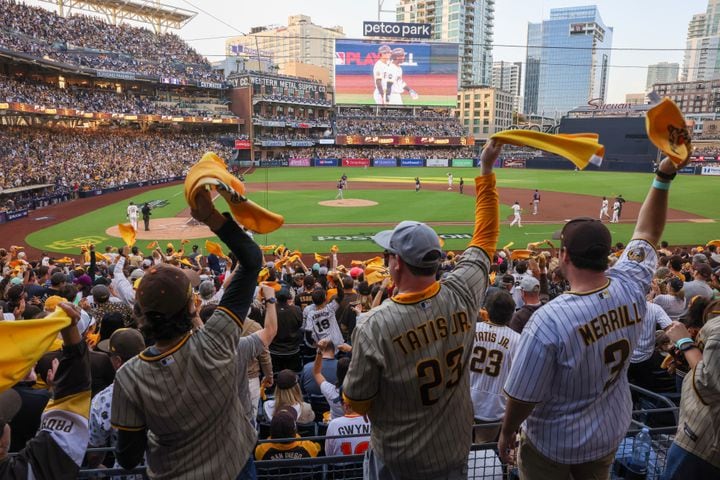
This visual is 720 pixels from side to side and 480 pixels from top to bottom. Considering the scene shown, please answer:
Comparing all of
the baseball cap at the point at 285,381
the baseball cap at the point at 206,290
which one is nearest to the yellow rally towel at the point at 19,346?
the baseball cap at the point at 285,381

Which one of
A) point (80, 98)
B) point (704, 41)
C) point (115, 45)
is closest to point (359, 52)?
point (115, 45)

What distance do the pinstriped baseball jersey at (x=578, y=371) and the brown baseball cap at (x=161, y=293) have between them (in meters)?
1.87

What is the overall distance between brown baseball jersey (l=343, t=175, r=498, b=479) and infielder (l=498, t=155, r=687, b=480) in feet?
1.24

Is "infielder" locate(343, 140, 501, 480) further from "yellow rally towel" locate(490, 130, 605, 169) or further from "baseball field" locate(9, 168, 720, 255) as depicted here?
"baseball field" locate(9, 168, 720, 255)

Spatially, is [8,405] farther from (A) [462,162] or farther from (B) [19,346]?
(A) [462,162]

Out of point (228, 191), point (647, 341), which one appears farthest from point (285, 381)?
point (647, 341)

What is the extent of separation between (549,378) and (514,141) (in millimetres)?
1404

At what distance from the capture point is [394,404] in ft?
8.21

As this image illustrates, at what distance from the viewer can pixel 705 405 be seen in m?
2.94

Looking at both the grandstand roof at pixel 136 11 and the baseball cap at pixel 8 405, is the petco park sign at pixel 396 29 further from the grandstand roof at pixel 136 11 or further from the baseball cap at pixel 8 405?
the baseball cap at pixel 8 405

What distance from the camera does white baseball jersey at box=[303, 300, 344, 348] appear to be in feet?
22.9

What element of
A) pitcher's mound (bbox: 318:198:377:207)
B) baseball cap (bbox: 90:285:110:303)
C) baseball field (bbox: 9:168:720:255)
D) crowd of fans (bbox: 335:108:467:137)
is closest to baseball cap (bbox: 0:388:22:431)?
baseball cap (bbox: 90:285:110:303)

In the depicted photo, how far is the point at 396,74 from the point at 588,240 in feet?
273

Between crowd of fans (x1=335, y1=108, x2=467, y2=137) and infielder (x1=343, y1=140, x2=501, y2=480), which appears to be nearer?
infielder (x1=343, y1=140, x2=501, y2=480)
